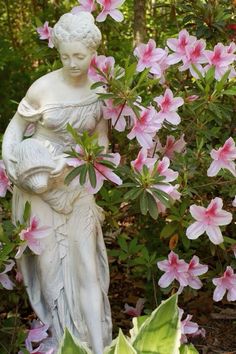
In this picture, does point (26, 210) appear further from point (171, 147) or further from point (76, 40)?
point (171, 147)

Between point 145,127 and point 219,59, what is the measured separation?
1.63 ft

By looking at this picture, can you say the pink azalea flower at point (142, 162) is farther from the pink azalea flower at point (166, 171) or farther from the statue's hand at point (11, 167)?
the statue's hand at point (11, 167)

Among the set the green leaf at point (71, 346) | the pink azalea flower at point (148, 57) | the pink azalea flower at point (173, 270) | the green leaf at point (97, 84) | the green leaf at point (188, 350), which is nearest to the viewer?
the green leaf at point (71, 346)

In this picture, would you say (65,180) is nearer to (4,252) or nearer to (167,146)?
(4,252)

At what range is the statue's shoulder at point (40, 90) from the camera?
111 inches

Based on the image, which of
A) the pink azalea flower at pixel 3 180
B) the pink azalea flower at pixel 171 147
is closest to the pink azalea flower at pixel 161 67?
the pink azalea flower at pixel 171 147

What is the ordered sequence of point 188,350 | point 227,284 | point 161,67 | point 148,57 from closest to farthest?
point 188,350 < point 148,57 < point 161,67 < point 227,284

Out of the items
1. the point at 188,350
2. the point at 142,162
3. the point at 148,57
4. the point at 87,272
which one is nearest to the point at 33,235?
the point at 87,272

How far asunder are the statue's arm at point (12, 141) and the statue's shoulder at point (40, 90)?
93 millimetres

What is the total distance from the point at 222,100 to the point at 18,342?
155 centimetres

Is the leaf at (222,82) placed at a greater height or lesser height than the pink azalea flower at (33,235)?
greater

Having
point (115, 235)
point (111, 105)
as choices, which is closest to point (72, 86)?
point (111, 105)

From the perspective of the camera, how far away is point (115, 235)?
3902 millimetres

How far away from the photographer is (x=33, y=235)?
2.80 m
